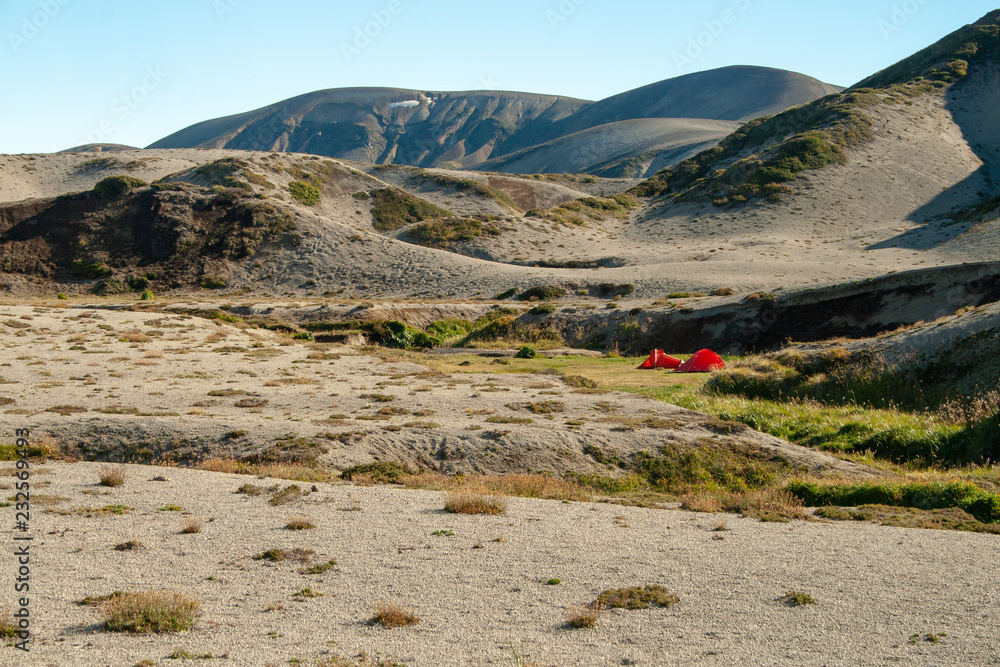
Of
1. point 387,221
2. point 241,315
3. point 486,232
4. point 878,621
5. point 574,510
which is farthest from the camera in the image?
point 387,221

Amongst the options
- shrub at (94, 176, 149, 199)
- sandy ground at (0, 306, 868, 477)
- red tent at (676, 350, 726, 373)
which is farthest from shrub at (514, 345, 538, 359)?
shrub at (94, 176, 149, 199)

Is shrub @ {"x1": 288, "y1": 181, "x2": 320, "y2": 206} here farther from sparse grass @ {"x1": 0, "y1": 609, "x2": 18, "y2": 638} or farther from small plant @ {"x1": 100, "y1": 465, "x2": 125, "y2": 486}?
sparse grass @ {"x1": 0, "y1": 609, "x2": 18, "y2": 638}

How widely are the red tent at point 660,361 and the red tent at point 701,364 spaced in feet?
3.02

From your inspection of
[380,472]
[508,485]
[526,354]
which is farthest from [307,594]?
[526,354]

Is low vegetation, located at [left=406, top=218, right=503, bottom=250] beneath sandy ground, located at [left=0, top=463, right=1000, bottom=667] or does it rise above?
above

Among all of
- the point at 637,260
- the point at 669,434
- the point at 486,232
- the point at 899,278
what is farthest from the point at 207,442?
the point at 486,232

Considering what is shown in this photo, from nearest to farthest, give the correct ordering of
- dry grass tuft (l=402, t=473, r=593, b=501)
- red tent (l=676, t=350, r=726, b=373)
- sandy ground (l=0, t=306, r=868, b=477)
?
dry grass tuft (l=402, t=473, r=593, b=501) < sandy ground (l=0, t=306, r=868, b=477) < red tent (l=676, t=350, r=726, b=373)

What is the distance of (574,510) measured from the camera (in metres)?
12.0

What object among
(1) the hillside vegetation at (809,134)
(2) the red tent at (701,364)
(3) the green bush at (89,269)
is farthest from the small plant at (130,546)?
(1) the hillside vegetation at (809,134)

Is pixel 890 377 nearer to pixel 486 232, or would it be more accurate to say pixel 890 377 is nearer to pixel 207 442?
pixel 207 442

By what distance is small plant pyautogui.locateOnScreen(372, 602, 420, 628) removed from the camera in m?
7.08

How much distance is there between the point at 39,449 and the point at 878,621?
15.3 m

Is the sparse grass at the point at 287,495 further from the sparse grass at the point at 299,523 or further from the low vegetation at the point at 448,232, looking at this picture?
the low vegetation at the point at 448,232

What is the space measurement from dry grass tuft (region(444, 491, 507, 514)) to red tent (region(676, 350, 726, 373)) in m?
19.9
